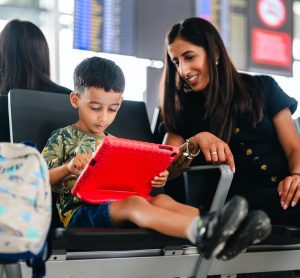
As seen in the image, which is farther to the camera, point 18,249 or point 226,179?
point 226,179

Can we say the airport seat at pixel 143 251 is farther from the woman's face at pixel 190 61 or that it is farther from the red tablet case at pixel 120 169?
the woman's face at pixel 190 61

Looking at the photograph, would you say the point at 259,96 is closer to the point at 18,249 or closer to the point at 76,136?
the point at 76,136

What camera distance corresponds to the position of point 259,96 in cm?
194

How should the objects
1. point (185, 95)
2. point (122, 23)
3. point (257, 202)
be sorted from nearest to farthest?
point (257, 202) → point (185, 95) → point (122, 23)

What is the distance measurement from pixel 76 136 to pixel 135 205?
1.37 ft

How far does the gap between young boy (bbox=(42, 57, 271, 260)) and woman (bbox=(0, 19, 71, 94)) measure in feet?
1.39

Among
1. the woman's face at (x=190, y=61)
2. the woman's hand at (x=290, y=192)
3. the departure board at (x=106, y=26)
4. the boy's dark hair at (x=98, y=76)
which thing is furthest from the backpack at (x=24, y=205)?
the departure board at (x=106, y=26)

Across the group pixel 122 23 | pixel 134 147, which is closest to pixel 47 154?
pixel 134 147

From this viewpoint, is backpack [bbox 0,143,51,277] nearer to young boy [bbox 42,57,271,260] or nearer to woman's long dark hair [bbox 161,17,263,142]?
young boy [bbox 42,57,271,260]

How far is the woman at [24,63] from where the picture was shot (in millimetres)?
2111

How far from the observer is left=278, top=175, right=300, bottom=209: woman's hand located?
1653 mm

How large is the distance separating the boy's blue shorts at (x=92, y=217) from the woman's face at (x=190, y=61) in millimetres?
739

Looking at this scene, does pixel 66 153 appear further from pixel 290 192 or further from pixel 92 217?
pixel 290 192

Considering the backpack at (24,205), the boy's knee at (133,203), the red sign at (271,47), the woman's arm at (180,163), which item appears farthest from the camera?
the red sign at (271,47)
